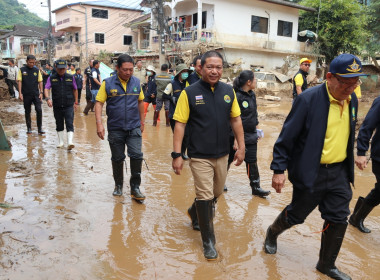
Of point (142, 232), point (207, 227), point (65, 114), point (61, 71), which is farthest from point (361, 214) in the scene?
point (61, 71)

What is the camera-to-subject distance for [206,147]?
3264 mm

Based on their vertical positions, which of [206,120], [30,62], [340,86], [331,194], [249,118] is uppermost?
[30,62]

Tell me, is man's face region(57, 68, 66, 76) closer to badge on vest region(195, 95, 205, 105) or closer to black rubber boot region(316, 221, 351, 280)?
badge on vest region(195, 95, 205, 105)

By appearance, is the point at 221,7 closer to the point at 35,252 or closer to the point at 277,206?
the point at 277,206

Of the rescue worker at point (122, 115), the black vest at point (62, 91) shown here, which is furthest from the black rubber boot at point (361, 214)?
the black vest at point (62, 91)

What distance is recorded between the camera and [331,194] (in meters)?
2.94

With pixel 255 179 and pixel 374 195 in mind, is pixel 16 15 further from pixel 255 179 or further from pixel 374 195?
pixel 374 195

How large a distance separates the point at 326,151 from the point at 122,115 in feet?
9.07

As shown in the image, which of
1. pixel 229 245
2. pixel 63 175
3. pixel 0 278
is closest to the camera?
pixel 0 278

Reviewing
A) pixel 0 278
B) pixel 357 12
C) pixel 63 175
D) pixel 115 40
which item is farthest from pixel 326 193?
pixel 115 40

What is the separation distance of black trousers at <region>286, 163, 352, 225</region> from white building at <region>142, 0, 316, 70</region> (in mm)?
22698

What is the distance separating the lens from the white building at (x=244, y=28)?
1008 inches

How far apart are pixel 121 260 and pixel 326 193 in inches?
77.8

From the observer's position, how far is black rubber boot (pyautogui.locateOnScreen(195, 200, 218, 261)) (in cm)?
330
